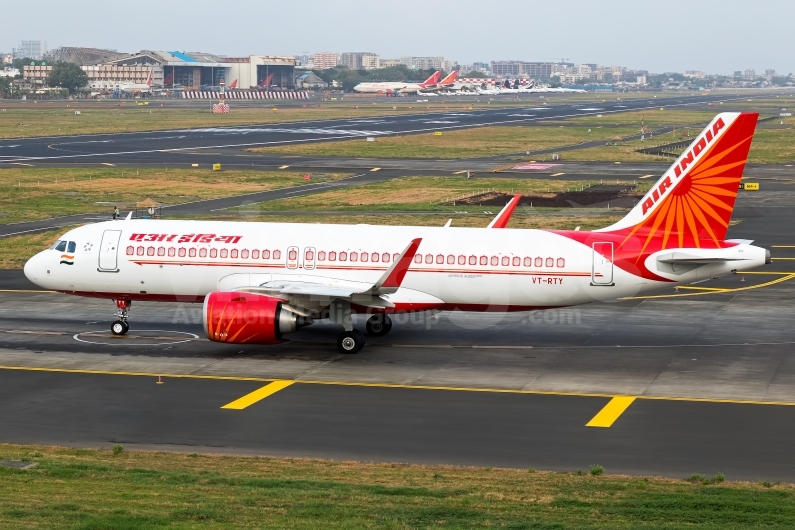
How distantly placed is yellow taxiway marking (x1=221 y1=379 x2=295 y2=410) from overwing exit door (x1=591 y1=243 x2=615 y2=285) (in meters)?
12.6

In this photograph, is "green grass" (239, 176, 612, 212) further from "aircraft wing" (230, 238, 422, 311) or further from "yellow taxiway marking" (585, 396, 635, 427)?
"yellow taxiway marking" (585, 396, 635, 427)

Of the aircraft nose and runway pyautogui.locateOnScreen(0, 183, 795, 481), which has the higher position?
the aircraft nose

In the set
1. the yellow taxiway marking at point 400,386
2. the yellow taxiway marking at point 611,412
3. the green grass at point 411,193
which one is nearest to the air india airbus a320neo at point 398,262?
the yellow taxiway marking at point 400,386

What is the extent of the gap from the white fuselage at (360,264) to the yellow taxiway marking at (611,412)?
8028mm

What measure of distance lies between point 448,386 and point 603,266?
8.97 meters

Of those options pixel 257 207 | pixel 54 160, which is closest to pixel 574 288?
pixel 257 207

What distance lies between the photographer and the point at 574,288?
42281 millimetres

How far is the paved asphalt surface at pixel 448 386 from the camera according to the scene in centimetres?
2989

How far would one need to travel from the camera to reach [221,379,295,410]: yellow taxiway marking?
34438 millimetres

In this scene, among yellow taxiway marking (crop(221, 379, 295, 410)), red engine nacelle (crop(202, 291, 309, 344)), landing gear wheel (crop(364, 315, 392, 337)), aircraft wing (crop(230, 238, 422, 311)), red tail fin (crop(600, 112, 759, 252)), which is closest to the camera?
yellow taxiway marking (crop(221, 379, 295, 410))

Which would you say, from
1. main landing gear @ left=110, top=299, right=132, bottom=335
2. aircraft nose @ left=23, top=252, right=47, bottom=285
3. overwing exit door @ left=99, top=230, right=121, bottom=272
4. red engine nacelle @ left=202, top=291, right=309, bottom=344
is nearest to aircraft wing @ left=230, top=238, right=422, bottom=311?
red engine nacelle @ left=202, top=291, right=309, bottom=344

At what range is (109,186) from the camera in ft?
316

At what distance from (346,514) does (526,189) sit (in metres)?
77.0

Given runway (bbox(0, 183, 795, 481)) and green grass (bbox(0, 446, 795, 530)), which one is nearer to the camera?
green grass (bbox(0, 446, 795, 530))
